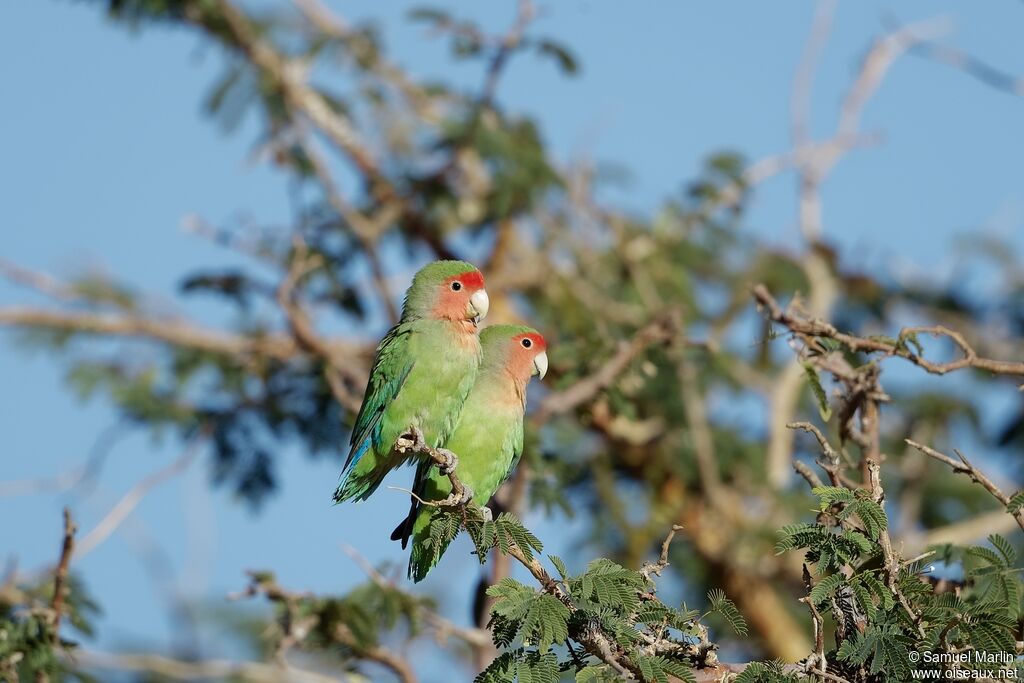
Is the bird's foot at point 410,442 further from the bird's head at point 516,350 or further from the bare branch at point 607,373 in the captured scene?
the bare branch at point 607,373

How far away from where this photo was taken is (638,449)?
1145cm

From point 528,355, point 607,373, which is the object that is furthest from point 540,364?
point 607,373

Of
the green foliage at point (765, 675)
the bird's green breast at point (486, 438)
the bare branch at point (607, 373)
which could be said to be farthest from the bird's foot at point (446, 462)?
the bare branch at point (607, 373)

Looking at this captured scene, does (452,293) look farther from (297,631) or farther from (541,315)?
(541,315)

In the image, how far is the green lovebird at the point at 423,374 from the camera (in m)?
5.37

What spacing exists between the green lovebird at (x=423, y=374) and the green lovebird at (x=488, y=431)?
0.13m

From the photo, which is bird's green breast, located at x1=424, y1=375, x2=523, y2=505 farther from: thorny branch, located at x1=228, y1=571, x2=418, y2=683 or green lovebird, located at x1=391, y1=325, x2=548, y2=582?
thorny branch, located at x1=228, y1=571, x2=418, y2=683

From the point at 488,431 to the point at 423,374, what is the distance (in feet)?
1.53

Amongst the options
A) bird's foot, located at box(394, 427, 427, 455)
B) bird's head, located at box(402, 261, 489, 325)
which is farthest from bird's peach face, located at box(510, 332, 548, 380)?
bird's foot, located at box(394, 427, 427, 455)

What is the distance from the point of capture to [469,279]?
18.2ft

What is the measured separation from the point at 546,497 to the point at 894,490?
647 cm

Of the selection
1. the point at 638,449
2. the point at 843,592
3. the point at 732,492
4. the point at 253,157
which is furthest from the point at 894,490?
the point at 843,592

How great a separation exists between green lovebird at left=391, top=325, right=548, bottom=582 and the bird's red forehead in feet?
1.42

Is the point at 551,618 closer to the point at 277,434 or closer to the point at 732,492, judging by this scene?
the point at 277,434
